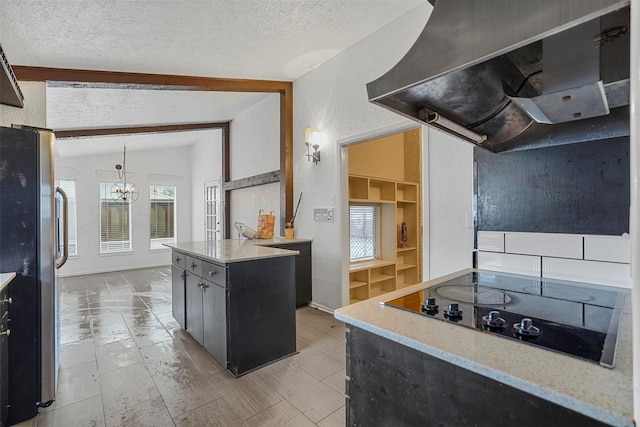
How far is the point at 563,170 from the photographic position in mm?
1361

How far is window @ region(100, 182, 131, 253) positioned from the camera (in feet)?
22.4

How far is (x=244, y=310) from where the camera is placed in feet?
7.42

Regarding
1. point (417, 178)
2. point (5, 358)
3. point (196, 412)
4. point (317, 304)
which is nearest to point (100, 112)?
point (5, 358)

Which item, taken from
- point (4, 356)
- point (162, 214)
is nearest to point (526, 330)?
point (4, 356)

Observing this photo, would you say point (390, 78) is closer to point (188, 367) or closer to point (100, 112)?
point (188, 367)

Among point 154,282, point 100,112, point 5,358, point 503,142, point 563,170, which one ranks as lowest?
point 154,282

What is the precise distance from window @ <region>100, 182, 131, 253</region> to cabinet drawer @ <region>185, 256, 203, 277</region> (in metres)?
5.40

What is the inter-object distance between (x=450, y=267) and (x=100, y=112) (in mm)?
5018

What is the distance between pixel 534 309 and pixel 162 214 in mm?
8248

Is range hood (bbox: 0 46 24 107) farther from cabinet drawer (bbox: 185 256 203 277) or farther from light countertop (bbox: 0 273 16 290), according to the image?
cabinet drawer (bbox: 185 256 203 277)

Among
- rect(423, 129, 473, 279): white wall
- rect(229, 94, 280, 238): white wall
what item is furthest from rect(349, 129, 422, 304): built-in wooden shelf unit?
rect(229, 94, 280, 238): white wall

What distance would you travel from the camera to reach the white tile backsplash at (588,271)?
47.4 inches

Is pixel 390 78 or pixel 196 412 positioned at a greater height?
pixel 390 78

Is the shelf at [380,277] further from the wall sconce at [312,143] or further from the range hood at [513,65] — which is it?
the range hood at [513,65]
